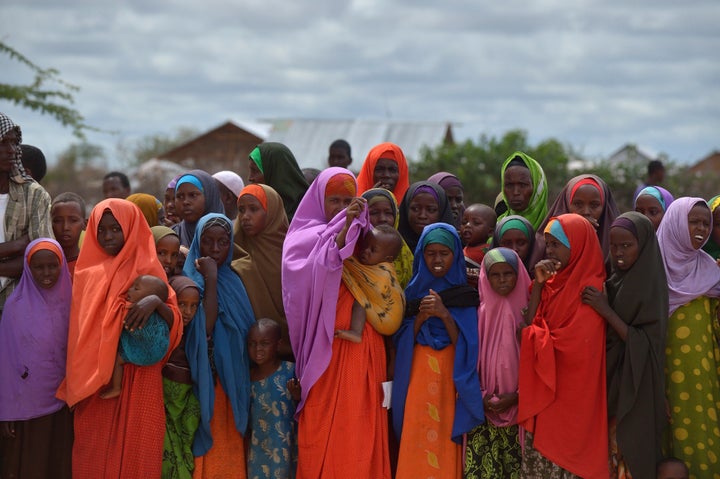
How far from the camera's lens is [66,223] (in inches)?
218

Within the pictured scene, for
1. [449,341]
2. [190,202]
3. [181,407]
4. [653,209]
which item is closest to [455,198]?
[653,209]

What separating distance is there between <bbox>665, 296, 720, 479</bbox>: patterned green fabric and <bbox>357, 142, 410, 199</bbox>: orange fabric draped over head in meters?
2.35

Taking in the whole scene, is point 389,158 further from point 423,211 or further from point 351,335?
point 351,335

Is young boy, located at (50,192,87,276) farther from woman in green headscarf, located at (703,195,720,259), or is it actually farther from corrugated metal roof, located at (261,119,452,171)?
corrugated metal roof, located at (261,119,452,171)

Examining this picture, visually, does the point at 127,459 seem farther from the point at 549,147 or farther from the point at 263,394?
the point at 549,147

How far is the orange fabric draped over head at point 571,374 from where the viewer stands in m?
4.97

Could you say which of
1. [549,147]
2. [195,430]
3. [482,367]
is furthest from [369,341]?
[549,147]

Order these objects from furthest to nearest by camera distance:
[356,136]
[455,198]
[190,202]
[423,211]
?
[356,136] < [455,198] < [190,202] < [423,211]

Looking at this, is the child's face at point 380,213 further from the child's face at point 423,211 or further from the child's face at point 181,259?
the child's face at point 181,259

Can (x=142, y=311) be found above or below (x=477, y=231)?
below

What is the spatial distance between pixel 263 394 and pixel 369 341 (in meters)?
0.70

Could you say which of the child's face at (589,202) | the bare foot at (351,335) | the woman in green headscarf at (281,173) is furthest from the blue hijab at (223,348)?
the child's face at (589,202)

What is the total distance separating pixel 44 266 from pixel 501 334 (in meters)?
2.66

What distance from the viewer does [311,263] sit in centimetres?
523
